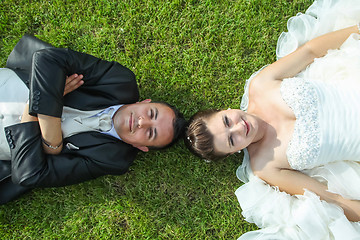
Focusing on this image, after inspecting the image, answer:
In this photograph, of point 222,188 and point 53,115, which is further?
point 222,188

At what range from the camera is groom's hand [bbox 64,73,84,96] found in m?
3.50

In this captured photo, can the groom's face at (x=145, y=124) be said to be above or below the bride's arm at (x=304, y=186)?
above

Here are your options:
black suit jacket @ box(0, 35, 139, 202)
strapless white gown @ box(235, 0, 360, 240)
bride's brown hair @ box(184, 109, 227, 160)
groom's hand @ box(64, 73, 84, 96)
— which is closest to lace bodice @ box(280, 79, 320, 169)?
strapless white gown @ box(235, 0, 360, 240)

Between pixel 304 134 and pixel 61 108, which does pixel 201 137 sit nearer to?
pixel 304 134

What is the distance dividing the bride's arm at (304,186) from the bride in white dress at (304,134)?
10mm

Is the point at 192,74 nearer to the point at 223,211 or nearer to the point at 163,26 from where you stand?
the point at 163,26

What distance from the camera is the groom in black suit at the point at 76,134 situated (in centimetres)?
327

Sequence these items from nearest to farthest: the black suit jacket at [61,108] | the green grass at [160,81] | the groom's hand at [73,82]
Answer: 1. the black suit jacket at [61,108]
2. the groom's hand at [73,82]
3. the green grass at [160,81]

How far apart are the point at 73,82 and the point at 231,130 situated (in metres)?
1.90

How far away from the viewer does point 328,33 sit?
146 inches

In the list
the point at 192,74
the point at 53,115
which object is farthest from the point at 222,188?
the point at 53,115

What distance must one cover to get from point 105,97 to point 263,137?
1964 mm

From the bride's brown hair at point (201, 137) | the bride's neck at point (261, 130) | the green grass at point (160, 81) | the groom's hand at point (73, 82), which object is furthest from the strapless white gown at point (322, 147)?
the groom's hand at point (73, 82)

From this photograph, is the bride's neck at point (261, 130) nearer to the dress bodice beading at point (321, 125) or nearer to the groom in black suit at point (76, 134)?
the dress bodice beading at point (321, 125)
